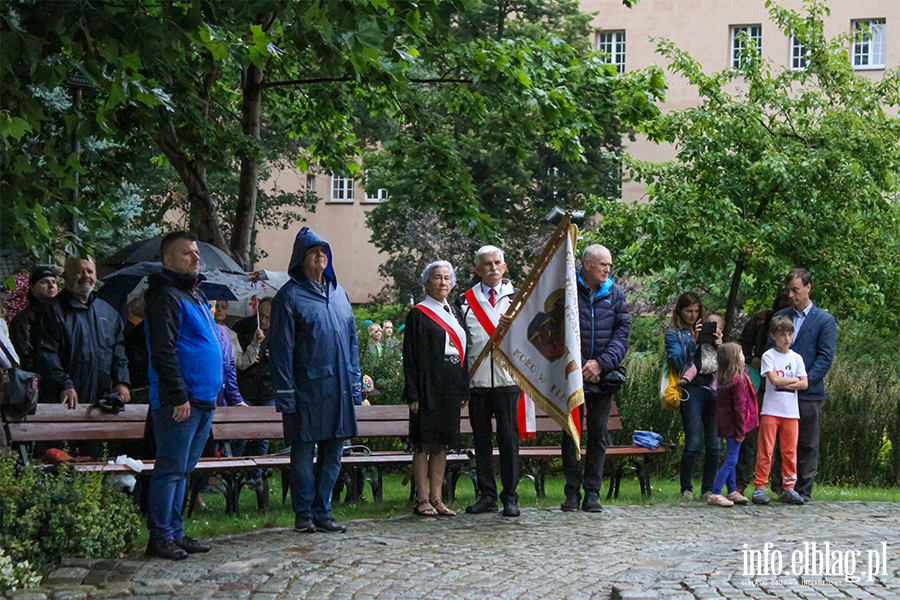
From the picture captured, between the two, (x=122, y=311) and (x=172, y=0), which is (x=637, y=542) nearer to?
(x=172, y=0)

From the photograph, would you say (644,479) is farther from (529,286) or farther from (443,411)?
(443,411)

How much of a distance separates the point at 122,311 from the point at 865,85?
9.88 metres

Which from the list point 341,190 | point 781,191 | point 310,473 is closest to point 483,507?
point 310,473

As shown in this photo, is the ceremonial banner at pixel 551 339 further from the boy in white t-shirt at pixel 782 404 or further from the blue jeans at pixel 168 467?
the blue jeans at pixel 168 467

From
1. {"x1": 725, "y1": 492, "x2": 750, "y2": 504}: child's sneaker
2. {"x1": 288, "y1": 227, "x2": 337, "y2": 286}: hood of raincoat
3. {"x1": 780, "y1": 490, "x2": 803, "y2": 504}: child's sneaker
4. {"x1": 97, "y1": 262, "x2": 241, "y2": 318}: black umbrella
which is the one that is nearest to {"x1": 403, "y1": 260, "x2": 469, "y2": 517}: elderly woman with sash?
{"x1": 288, "y1": 227, "x2": 337, "y2": 286}: hood of raincoat

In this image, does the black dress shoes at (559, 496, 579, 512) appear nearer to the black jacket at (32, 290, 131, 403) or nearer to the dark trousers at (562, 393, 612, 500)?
the dark trousers at (562, 393, 612, 500)

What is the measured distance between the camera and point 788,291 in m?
10.6

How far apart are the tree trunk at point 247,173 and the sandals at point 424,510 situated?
24.0 ft

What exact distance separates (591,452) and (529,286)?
1481 mm

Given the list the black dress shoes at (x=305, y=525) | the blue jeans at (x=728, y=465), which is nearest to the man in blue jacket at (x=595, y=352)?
the blue jeans at (x=728, y=465)

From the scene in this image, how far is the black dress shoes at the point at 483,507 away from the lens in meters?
9.16

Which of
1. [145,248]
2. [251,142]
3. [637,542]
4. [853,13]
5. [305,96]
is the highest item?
[853,13]

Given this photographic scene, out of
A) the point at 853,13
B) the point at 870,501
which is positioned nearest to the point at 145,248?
the point at 870,501

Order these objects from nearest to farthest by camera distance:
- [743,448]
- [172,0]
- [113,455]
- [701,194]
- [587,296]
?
[172,0] → [587,296] → [113,455] → [743,448] → [701,194]
